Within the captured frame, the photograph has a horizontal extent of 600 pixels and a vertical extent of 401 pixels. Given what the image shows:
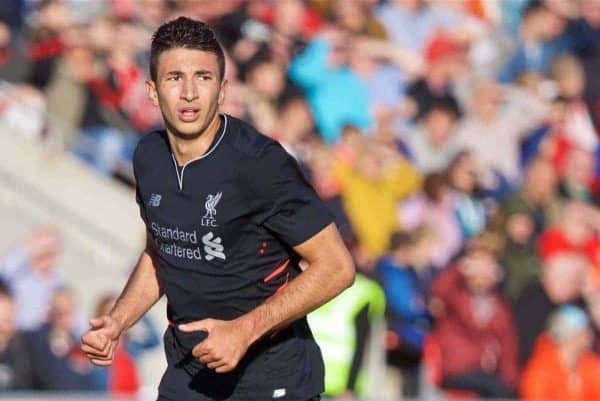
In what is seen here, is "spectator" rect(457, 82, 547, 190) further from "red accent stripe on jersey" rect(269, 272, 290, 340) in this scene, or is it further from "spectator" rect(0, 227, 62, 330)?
"red accent stripe on jersey" rect(269, 272, 290, 340)

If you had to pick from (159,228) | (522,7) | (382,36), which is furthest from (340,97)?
(159,228)

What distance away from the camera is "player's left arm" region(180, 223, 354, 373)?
3.82 m

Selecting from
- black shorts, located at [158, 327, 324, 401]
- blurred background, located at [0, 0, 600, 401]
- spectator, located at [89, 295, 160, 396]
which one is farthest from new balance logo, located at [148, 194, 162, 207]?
spectator, located at [89, 295, 160, 396]

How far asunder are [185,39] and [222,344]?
3.35ft

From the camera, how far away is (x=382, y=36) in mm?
10531

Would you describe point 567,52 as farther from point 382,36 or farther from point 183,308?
point 183,308

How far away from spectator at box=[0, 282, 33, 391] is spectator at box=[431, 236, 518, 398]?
9.89 feet

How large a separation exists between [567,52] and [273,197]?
24.5ft

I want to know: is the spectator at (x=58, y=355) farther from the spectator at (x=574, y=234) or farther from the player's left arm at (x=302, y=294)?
the player's left arm at (x=302, y=294)

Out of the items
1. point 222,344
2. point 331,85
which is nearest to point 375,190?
point 331,85

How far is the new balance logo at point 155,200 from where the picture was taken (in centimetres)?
428

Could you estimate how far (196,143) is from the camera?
4.19m

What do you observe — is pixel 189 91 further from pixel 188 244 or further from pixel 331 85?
pixel 331 85

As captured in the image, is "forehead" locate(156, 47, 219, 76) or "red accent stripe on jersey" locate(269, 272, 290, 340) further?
"red accent stripe on jersey" locate(269, 272, 290, 340)
